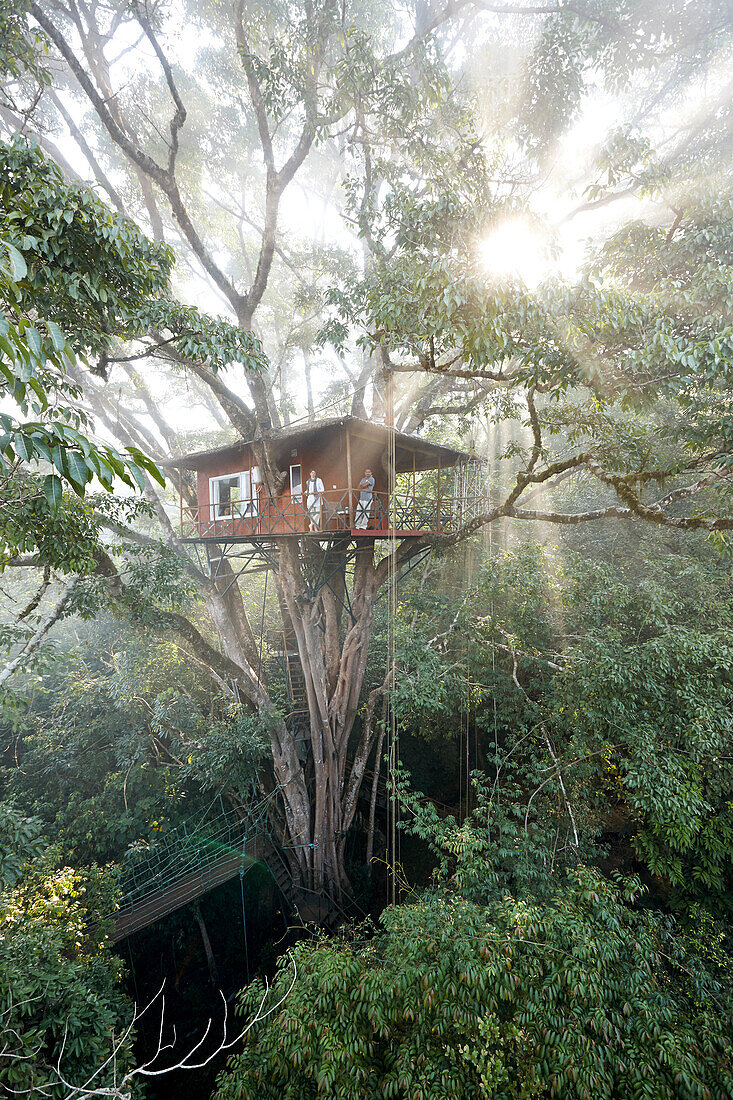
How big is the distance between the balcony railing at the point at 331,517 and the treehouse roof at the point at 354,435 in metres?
0.95

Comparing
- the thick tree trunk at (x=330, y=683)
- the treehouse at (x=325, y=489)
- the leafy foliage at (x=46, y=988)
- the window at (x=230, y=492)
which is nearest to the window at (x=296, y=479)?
the treehouse at (x=325, y=489)

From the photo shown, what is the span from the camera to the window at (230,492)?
874cm

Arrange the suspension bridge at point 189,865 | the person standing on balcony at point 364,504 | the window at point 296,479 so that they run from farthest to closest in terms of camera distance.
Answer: the window at point 296,479 → the suspension bridge at point 189,865 → the person standing on balcony at point 364,504

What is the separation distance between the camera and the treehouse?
24.2 ft

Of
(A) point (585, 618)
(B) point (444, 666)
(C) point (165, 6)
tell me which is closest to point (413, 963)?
(B) point (444, 666)

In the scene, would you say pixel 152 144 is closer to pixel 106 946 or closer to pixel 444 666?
pixel 444 666

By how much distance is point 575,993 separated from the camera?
3463 mm

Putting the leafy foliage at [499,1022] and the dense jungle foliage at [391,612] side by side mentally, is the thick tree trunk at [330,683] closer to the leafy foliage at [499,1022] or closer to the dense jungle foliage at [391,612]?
the dense jungle foliage at [391,612]

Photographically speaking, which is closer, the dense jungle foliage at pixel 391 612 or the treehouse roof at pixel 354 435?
the dense jungle foliage at pixel 391 612

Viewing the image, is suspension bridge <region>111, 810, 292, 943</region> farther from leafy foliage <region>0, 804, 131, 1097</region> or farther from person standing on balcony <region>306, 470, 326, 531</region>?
person standing on balcony <region>306, 470, 326, 531</region>

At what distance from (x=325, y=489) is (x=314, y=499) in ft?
1.29

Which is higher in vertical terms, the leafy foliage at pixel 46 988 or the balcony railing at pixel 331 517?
the balcony railing at pixel 331 517

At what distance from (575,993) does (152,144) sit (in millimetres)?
15701

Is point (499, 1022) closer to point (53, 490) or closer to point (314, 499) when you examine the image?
point (53, 490)
